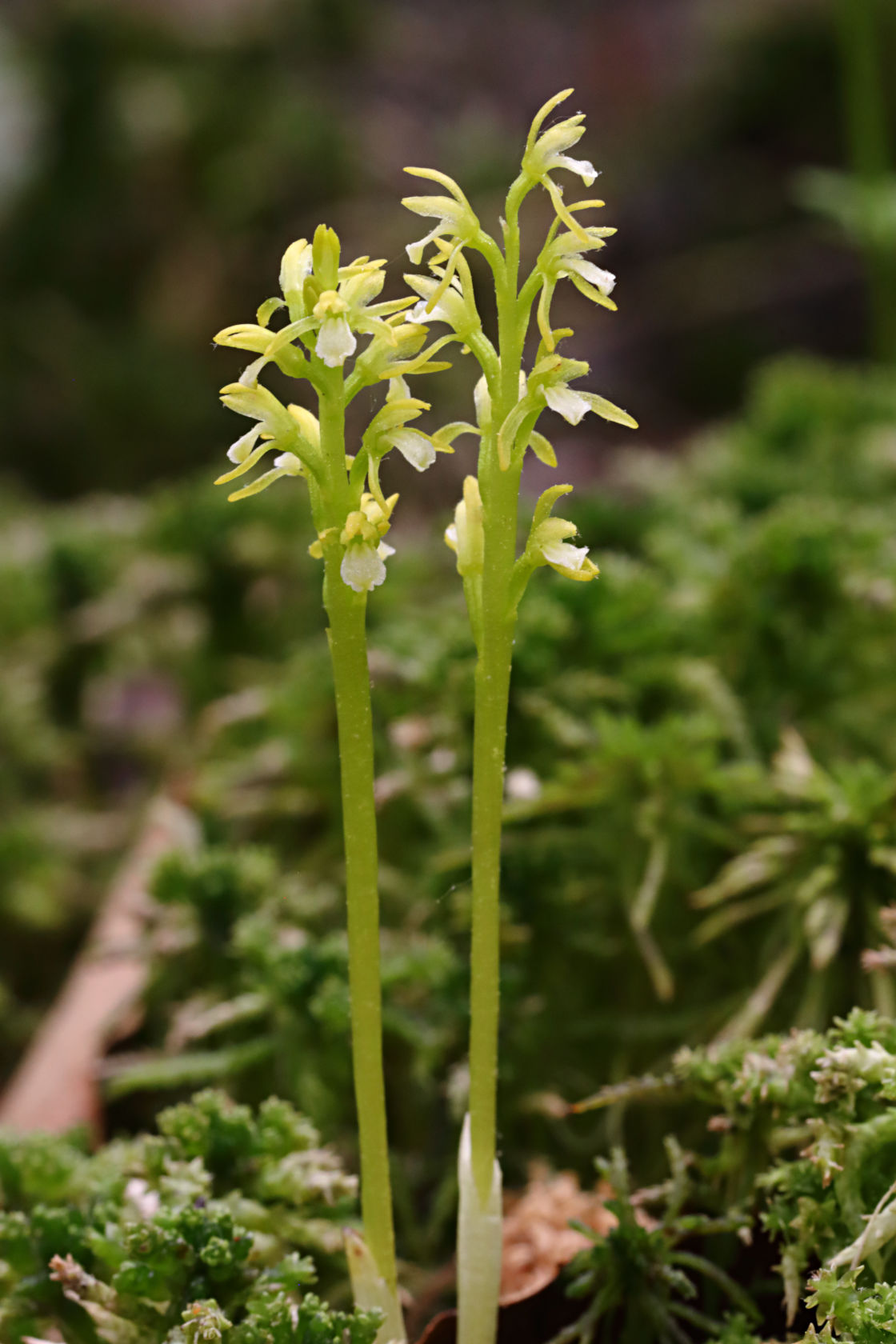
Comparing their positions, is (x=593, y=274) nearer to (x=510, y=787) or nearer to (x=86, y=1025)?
(x=510, y=787)

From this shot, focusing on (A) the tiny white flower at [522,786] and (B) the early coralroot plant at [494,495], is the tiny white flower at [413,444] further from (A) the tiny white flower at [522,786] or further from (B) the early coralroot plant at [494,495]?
(A) the tiny white flower at [522,786]

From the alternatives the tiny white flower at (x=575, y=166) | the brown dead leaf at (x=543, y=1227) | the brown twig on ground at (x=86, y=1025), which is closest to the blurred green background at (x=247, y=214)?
the brown twig on ground at (x=86, y=1025)

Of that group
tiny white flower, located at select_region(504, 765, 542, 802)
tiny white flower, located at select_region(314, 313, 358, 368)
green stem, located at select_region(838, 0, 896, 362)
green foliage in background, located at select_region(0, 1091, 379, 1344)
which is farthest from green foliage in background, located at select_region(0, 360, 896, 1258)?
green stem, located at select_region(838, 0, 896, 362)

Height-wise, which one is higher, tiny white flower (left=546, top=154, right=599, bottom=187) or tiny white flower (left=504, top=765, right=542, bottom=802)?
tiny white flower (left=546, top=154, right=599, bottom=187)

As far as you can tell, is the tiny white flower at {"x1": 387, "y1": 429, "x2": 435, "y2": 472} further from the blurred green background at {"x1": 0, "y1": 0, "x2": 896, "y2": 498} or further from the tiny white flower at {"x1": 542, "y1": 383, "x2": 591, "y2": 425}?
the blurred green background at {"x1": 0, "y1": 0, "x2": 896, "y2": 498}

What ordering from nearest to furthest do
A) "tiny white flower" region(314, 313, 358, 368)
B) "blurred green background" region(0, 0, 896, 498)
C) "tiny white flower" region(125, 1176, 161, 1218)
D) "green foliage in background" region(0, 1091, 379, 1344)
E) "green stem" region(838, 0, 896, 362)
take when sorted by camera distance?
1. "tiny white flower" region(314, 313, 358, 368)
2. "green foliage in background" region(0, 1091, 379, 1344)
3. "tiny white flower" region(125, 1176, 161, 1218)
4. "green stem" region(838, 0, 896, 362)
5. "blurred green background" region(0, 0, 896, 498)

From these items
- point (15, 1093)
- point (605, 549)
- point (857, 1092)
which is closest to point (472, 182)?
point (605, 549)

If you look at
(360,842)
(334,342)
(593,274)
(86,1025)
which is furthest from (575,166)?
(86,1025)
